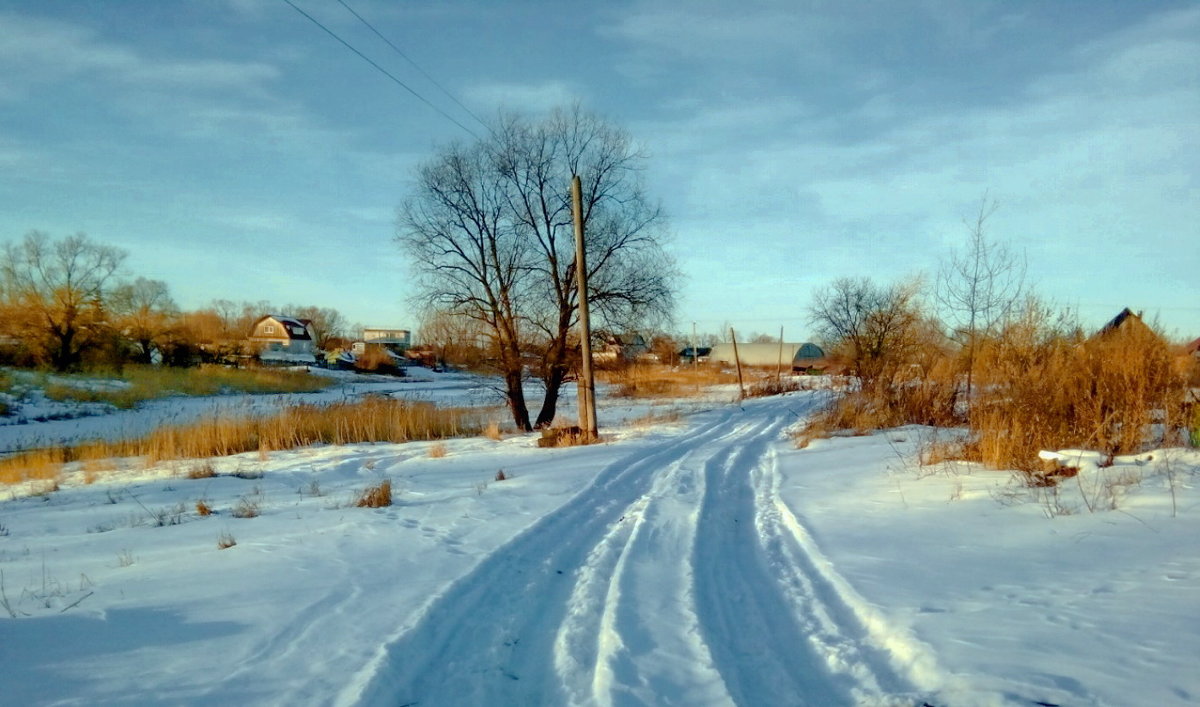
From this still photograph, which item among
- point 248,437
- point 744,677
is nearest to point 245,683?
point 744,677

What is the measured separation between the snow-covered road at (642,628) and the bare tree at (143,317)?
157 feet

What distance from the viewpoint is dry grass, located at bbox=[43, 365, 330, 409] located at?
3119 cm

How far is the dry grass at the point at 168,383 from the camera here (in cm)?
3119

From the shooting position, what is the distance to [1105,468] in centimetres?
716

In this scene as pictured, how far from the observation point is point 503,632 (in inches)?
166

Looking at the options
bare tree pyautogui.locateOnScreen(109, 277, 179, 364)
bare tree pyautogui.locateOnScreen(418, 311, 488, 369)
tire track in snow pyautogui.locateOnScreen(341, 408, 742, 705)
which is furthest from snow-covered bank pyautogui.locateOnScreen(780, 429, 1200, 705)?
bare tree pyautogui.locateOnScreen(109, 277, 179, 364)

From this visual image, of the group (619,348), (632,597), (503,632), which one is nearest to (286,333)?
(619,348)

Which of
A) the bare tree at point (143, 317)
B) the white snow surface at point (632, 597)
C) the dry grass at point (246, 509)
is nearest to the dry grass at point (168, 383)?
the bare tree at point (143, 317)

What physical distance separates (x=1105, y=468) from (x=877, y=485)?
8.18 feet

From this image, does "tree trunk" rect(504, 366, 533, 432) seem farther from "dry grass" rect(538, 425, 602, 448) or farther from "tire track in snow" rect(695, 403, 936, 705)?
"tire track in snow" rect(695, 403, 936, 705)

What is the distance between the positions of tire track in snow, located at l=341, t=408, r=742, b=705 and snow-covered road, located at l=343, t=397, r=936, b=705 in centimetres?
1

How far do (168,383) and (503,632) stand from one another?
4097 cm

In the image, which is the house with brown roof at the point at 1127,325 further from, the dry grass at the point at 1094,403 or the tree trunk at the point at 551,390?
the tree trunk at the point at 551,390

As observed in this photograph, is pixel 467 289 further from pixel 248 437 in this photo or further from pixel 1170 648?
pixel 1170 648
